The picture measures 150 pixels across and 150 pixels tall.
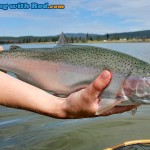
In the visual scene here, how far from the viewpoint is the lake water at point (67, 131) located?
321 inches

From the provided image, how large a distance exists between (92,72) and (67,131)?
21.3ft

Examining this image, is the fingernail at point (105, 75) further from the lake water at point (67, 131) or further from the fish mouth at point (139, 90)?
the lake water at point (67, 131)

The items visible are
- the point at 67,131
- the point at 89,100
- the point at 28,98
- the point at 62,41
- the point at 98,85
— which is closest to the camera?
the point at 98,85

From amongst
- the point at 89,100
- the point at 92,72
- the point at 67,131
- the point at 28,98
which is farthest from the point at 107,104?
the point at 67,131

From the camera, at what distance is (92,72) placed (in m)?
3.12

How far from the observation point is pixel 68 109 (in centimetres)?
327

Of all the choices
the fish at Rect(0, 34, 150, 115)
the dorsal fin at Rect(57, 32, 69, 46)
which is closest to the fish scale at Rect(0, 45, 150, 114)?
the fish at Rect(0, 34, 150, 115)

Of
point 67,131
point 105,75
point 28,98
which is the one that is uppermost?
point 105,75

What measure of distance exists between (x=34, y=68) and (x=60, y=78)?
1.13ft

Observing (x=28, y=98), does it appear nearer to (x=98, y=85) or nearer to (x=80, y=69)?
(x=80, y=69)

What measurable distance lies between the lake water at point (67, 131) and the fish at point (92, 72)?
191 inches

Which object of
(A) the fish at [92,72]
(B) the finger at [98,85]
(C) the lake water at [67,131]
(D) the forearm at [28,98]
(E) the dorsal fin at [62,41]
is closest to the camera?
(B) the finger at [98,85]

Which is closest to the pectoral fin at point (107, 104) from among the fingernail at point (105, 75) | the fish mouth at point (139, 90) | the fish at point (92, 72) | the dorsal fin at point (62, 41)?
the fish at point (92, 72)

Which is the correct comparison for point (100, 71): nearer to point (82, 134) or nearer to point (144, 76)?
point (144, 76)
